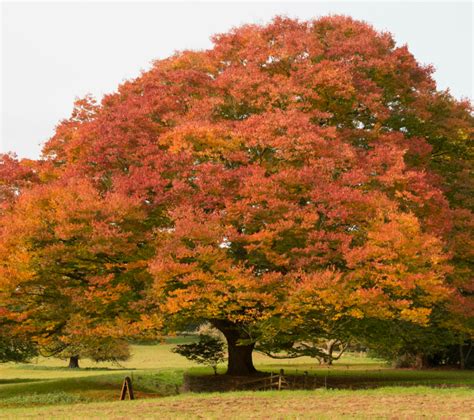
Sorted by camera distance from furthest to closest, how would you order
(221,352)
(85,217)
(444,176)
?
1. (221,352)
2. (444,176)
3. (85,217)

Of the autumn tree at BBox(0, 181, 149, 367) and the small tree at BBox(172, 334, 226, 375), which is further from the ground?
the autumn tree at BBox(0, 181, 149, 367)

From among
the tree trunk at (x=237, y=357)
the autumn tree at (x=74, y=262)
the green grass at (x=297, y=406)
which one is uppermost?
the autumn tree at (x=74, y=262)

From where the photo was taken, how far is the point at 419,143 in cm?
2997

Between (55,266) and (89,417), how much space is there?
9.64m

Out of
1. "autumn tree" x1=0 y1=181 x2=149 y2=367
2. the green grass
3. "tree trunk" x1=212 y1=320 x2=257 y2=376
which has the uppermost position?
"autumn tree" x1=0 y1=181 x2=149 y2=367

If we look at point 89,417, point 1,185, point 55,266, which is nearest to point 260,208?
point 55,266

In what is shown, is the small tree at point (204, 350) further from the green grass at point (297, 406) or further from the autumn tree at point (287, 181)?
the green grass at point (297, 406)

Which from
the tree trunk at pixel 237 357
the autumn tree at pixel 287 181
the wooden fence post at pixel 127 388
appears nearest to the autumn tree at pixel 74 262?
the autumn tree at pixel 287 181

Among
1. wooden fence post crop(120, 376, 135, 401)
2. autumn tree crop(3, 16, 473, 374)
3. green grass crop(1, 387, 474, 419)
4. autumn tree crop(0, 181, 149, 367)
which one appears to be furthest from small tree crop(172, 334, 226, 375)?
green grass crop(1, 387, 474, 419)

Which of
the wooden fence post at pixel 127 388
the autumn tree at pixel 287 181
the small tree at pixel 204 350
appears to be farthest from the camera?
the small tree at pixel 204 350

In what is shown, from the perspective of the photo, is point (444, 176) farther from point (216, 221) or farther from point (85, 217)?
point (85, 217)

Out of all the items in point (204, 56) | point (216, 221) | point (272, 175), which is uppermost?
point (204, 56)

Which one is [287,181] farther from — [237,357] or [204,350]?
[204,350]

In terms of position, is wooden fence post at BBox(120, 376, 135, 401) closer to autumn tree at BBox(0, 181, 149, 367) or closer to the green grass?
autumn tree at BBox(0, 181, 149, 367)
